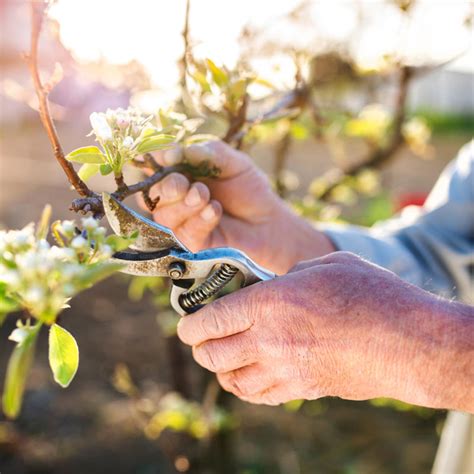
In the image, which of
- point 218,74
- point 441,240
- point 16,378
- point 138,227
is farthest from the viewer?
point 441,240

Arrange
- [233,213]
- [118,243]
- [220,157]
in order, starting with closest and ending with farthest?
1. [118,243]
2. [220,157]
3. [233,213]

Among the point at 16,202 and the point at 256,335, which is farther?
the point at 16,202

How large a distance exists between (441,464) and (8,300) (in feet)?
5.96

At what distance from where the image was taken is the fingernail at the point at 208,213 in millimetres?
1399

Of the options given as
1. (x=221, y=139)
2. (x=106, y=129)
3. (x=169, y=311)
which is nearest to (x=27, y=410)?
(x=169, y=311)

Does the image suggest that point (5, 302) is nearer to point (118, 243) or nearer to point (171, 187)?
point (118, 243)

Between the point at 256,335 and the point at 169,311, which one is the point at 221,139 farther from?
the point at 169,311

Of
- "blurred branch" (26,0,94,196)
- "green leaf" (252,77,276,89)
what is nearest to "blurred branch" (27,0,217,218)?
"blurred branch" (26,0,94,196)

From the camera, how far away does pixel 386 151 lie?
2674mm

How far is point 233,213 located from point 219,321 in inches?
19.7

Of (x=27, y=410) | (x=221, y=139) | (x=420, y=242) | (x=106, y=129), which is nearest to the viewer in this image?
(x=106, y=129)

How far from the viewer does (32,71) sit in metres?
0.95

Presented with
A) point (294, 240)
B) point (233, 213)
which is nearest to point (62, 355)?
point (233, 213)

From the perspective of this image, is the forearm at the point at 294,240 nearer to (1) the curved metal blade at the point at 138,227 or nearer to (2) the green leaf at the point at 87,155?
(1) the curved metal blade at the point at 138,227
